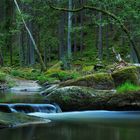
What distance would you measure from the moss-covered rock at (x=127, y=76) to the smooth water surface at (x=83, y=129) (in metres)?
3.33

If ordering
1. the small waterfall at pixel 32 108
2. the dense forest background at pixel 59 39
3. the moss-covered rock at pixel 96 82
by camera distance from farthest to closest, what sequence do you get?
the dense forest background at pixel 59 39
the moss-covered rock at pixel 96 82
the small waterfall at pixel 32 108

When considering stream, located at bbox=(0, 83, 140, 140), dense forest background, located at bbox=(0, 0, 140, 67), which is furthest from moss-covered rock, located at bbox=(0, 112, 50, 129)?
dense forest background, located at bbox=(0, 0, 140, 67)

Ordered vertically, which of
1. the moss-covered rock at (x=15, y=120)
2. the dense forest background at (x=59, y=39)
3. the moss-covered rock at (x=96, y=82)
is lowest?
the moss-covered rock at (x=15, y=120)

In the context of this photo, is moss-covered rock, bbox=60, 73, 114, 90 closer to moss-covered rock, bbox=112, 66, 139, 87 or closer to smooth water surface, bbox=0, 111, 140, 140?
moss-covered rock, bbox=112, 66, 139, 87

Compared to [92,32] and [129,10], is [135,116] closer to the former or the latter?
[129,10]

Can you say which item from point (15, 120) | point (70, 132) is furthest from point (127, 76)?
point (70, 132)

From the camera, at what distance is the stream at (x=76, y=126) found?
11477mm

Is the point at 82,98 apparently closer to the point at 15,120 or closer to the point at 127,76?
the point at 127,76

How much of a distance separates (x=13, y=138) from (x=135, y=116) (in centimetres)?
555

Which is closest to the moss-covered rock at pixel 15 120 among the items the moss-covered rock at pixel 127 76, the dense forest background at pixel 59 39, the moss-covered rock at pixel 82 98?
the moss-covered rock at pixel 82 98

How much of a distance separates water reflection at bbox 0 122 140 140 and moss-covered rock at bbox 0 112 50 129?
18.8 inches

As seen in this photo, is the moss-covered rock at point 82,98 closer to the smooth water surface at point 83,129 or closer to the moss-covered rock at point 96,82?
the smooth water surface at point 83,129

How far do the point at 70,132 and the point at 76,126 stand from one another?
109cm

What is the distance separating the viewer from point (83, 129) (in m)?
12.7
